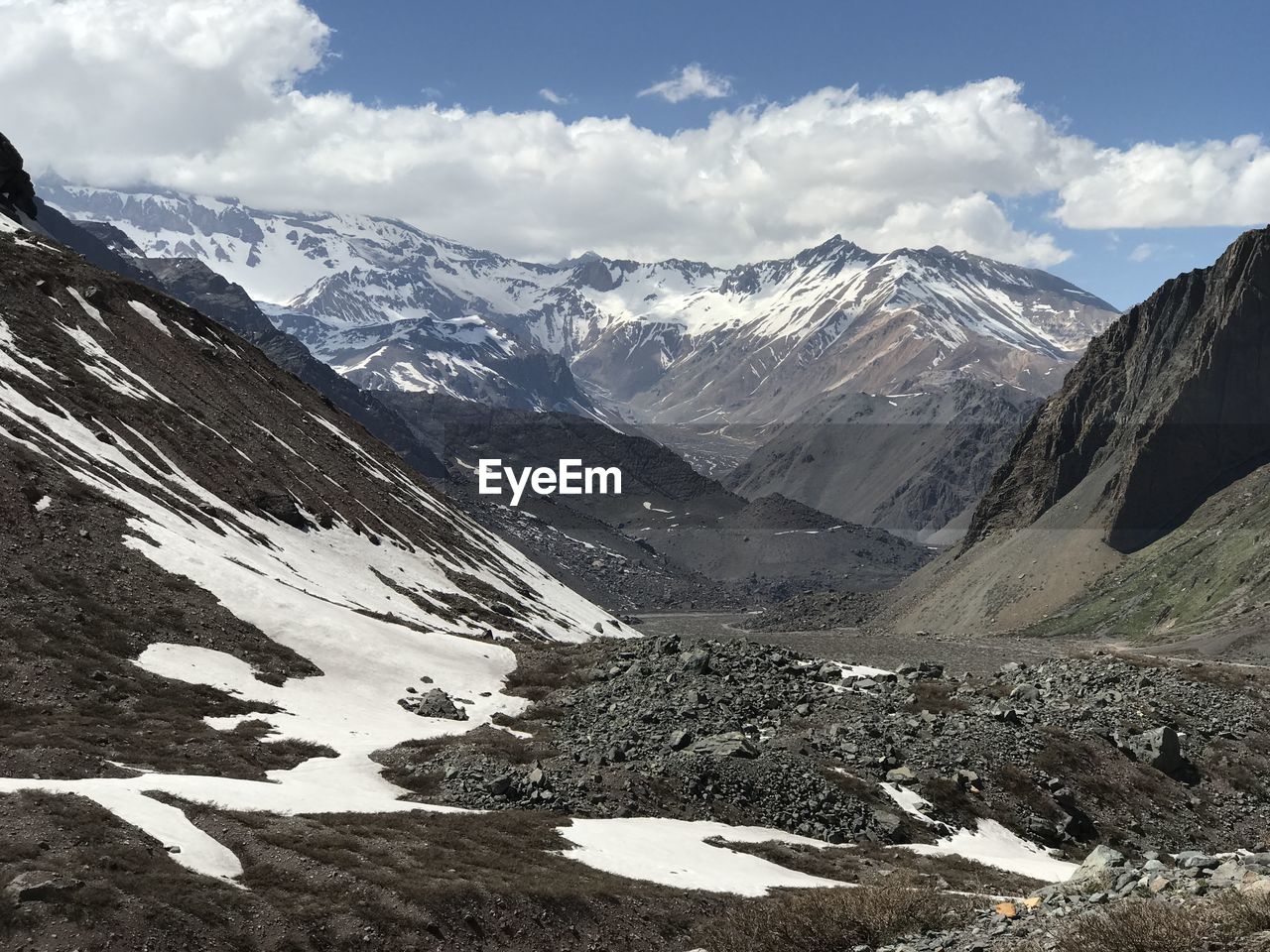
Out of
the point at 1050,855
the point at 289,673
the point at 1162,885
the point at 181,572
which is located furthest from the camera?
the point at 181,572

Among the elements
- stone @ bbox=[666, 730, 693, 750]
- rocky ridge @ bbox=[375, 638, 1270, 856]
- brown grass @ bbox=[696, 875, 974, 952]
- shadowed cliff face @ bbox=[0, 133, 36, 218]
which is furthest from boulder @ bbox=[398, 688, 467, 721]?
shadowed cliff face @ bbox=[0, 133, 36, 218]

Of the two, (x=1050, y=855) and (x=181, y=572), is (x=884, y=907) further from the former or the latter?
(x=181, y=572)

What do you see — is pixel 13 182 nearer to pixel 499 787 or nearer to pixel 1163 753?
pixel 499 787

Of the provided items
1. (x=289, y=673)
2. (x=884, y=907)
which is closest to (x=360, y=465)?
(x=289, y=673)

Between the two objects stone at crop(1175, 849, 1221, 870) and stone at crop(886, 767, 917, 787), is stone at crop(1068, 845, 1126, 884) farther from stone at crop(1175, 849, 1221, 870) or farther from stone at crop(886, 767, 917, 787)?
stone at crop(886, 767, 917, 787)

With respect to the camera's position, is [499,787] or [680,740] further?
[680,740]

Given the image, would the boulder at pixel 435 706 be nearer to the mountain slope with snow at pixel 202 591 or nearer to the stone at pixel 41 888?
the mountain slope with snow at pixel 202 591

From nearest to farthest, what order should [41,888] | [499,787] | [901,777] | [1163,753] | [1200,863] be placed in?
[41,888] → [1200,863] → [499,787] → [901,777] → [1163,753]

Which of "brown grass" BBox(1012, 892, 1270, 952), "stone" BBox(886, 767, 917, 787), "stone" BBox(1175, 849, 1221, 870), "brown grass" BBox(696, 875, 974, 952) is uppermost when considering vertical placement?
"brown grass" BBox(1012, 892, 1270, 952)

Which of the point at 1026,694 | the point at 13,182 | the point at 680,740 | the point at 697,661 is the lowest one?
the point at 680,740

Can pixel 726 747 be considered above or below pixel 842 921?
below

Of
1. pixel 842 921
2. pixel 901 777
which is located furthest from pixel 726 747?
pixel 842 921
